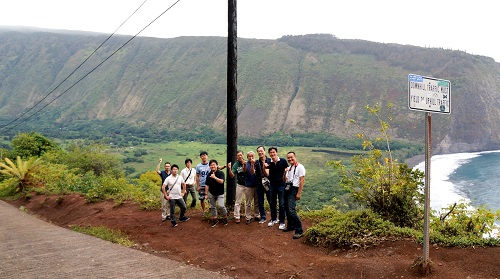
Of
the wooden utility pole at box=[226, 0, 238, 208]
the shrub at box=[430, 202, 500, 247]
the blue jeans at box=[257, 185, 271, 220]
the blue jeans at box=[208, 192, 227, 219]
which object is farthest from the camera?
the wooden utility pole at box=[226, 0, 238, 208]

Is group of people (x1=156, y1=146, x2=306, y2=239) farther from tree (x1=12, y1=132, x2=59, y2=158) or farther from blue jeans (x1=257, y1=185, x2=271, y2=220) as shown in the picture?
tree (x1=12, y1=132, x2=59, y2=158)

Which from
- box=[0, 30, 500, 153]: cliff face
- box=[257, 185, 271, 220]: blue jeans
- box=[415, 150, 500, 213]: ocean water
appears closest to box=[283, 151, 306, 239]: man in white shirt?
box=[257, 185, 271, 220]: blue jeans

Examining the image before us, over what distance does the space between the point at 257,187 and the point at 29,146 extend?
82.3 ft

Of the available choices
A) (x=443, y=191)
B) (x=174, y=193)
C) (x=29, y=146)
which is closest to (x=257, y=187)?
(x=174, y=193)

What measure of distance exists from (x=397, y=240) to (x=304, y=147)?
101492 millimetres

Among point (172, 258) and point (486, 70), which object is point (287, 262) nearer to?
point (172, 258)

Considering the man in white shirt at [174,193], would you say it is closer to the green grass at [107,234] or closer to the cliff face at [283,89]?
the green grass at [107,234]

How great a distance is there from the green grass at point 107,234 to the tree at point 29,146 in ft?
68.1

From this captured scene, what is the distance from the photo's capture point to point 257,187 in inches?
352

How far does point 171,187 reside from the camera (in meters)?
9.76

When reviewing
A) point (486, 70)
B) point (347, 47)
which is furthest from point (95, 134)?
point (486, 70)

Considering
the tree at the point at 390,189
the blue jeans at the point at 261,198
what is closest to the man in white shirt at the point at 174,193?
the blue jeans at the point at 261,198

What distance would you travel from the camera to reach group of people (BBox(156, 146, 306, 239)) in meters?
8.07

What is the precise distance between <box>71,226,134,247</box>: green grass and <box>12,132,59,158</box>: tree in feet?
68.1
